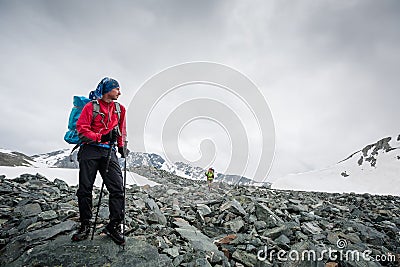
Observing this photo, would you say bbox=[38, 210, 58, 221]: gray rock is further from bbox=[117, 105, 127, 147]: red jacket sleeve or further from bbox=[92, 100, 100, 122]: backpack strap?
bbox=[92, 100, 100, 122]: backpack strap

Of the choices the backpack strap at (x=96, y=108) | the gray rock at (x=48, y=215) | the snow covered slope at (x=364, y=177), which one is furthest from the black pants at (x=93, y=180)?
the snow covered slope at (x=364, y=177)

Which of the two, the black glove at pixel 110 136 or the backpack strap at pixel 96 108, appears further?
the black glove at pixel 110 136

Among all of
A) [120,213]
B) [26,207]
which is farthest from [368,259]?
[26,207]

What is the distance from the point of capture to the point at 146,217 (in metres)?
6.05

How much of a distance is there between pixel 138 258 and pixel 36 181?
7.74 metres

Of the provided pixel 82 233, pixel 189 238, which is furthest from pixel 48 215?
pixel 189 238

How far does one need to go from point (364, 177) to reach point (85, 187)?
140 ft

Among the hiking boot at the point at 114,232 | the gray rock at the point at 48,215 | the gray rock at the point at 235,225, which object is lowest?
the gray rock at the point at 48,215

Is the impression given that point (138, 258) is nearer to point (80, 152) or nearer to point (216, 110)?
point (80, 152)

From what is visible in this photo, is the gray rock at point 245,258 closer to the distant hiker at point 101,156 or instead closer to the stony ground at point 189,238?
the stony ground at point 189,238

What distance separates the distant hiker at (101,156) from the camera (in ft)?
13.3

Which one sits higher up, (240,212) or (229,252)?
(240,212)

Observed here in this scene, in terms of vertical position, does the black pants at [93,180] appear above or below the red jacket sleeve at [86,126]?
below

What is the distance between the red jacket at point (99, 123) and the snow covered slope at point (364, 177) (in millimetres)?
31276
